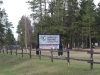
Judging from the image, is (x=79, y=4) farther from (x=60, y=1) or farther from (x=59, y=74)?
(x=59, y=74)

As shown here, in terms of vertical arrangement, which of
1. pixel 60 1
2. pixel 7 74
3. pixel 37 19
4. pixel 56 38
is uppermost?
pixel 60 1

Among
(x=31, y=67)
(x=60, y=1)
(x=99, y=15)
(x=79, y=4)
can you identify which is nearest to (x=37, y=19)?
(x=60, y=1)

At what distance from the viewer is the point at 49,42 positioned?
31.3 meters

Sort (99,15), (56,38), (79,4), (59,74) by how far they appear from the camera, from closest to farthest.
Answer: (59,74) < (56,38) < (79,4) < (99,15)

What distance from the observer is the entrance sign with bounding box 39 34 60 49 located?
102 feet

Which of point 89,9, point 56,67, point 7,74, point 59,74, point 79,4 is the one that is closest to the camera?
point 59,74

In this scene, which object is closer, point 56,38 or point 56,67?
point 56,67

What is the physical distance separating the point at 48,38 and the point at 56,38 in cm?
95

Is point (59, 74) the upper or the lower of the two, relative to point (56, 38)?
lower

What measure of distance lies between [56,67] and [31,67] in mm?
3437

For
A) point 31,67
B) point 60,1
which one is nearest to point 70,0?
point 60,1

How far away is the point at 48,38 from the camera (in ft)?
103

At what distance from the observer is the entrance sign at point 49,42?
31188 mm

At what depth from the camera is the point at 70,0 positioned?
227 feet
